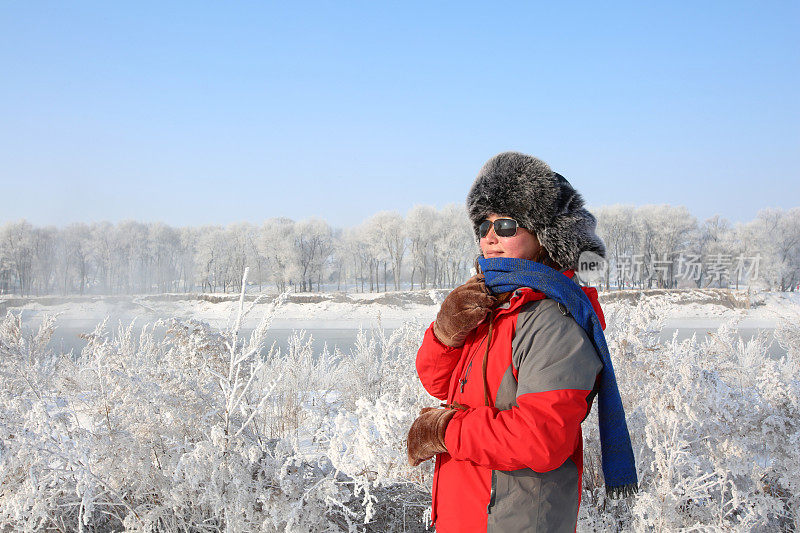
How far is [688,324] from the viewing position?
975 inches

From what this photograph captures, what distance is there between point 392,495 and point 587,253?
228 cm

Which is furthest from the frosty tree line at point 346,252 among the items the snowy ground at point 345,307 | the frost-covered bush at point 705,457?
the frost-covered bush at point 705,457

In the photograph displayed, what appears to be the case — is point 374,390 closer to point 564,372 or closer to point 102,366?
point 102,366

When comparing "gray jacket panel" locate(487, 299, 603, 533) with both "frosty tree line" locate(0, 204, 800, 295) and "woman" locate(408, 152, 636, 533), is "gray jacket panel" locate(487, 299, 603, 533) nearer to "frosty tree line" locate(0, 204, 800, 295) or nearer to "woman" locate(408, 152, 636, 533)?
"woman" locate(408, 152, 636, 533)

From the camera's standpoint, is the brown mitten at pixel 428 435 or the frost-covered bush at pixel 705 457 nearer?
the brown mitten at pixel 428 435

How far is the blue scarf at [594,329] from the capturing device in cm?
137

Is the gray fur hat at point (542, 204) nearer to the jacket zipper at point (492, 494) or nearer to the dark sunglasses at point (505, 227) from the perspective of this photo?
the dark sunglasses at point (505, 227)

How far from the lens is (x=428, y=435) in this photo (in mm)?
1435

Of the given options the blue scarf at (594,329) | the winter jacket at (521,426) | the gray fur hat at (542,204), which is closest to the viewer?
the winter jacket at (521,426)

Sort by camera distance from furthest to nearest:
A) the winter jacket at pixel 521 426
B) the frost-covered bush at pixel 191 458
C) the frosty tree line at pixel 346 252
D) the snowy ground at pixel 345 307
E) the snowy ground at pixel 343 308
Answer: the frosty tree line at pixel 346 252 → the snowy ground at pixel 345 307 → the snowy ground at pixel 343 308 → the frost-covered bush at pixel 191 458 → the winter jacket at pixel 521 426

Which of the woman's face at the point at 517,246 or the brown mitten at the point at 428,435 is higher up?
the woman's face at the point at 517,246

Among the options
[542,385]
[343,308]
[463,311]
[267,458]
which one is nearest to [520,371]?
[542,385]

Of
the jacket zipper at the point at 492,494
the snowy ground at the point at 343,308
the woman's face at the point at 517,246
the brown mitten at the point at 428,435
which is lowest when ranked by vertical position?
the snowy ground at the point at 343,308

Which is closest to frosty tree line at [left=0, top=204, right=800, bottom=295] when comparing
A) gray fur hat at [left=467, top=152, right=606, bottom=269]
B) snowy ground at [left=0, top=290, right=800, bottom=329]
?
snowy ground at [left=0, top=290, right=800, bottom=329]
